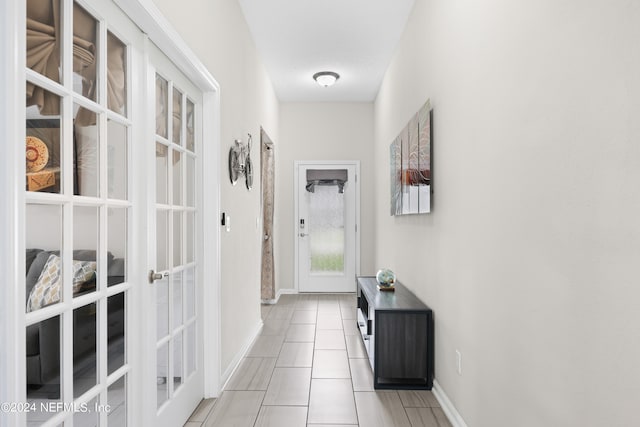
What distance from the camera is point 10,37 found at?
1010 mm

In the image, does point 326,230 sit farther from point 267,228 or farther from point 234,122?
point 234,122

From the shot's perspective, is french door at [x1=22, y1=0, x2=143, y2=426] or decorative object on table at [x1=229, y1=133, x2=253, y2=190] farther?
decorative object on table at [x1=229, y1=133, x2=253, y2=190]

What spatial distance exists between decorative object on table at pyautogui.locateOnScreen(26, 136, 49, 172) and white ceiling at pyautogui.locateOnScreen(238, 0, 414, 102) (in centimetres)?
262

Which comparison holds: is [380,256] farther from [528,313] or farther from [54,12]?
[54,12]

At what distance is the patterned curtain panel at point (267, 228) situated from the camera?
17.8 ft

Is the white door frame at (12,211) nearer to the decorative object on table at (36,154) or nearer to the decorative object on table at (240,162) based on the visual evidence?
the decorative object on table at (36,154)

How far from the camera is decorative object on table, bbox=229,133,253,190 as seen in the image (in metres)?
3.05

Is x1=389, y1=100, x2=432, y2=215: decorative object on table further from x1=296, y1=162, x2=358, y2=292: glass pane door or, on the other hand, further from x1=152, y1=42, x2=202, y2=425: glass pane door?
x1=296, y1=162, x2=358, y2=292: glass pane door

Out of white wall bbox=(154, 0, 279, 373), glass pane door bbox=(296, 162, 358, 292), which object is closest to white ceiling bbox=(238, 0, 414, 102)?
white wall bbox=(154, 0, 279, 373)

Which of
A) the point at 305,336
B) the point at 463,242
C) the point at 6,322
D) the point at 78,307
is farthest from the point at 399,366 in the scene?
the point at 6,322

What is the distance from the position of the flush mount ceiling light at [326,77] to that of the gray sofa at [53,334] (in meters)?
3.86

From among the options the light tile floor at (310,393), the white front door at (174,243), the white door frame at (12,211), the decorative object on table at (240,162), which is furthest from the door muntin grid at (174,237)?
the white door frame at (12,211)

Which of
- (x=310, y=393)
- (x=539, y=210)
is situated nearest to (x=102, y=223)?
(x=539, y=210)

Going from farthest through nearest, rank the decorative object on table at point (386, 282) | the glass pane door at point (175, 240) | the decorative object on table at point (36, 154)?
the decorative object on table at point (386, 282)
the glass pane door at point (175, 240)
the decorative object on table at point (36, 154)
